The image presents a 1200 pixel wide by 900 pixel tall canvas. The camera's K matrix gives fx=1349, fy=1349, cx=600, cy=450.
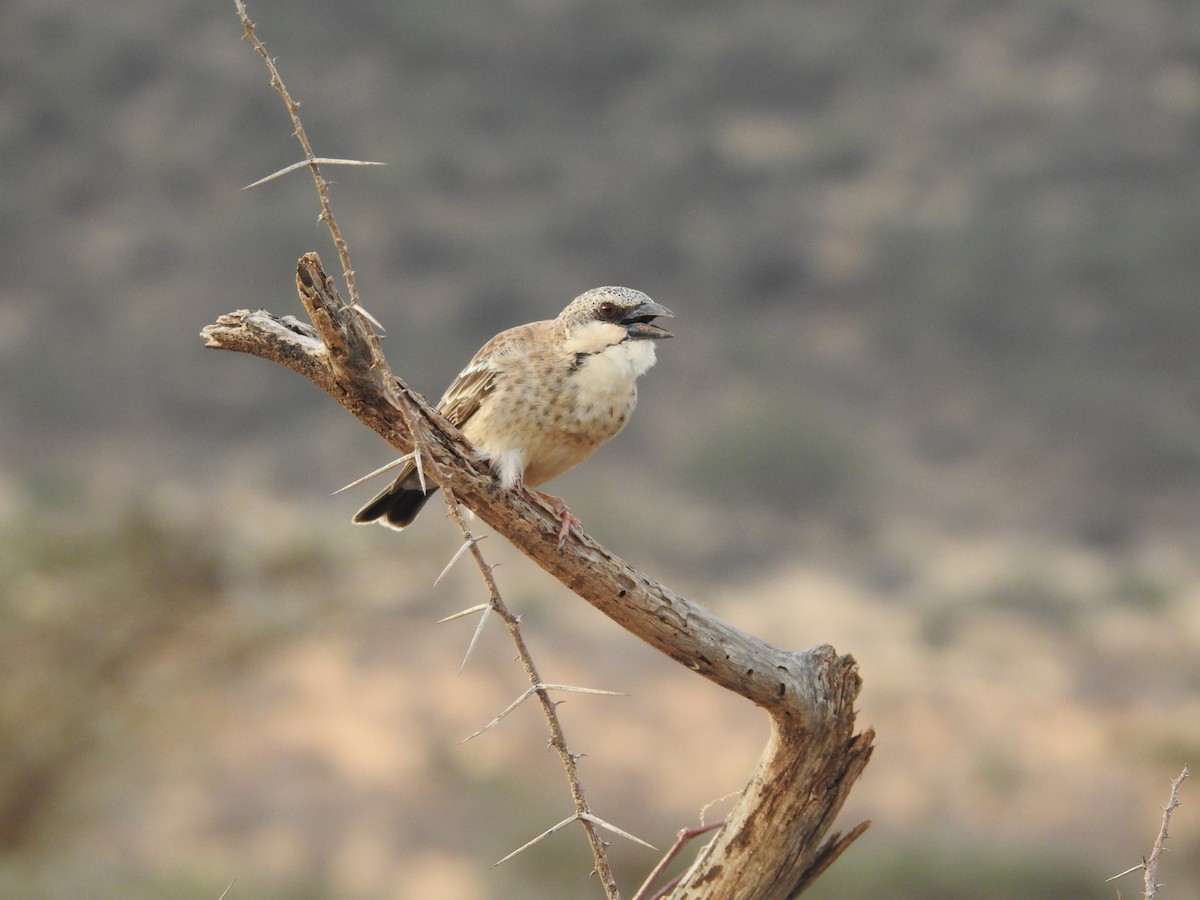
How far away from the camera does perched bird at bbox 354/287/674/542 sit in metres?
3.82

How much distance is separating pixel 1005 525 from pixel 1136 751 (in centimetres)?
592

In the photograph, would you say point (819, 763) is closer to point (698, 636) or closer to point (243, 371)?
point (698, 636)

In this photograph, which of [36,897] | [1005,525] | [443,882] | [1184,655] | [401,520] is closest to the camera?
[401,520]

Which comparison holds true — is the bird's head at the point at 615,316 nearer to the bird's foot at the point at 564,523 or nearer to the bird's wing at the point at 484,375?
the bird's wing at the point at 484,375

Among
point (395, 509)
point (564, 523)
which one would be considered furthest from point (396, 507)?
point (564, 523)

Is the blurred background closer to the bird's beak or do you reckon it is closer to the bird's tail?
the bird's tail

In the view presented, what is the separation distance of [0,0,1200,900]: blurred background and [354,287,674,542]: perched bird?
6.39m

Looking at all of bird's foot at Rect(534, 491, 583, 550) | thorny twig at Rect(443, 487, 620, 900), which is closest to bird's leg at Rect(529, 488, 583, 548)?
bird's foot at Rect(534, 491, 583, 550)

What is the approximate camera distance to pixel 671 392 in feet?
65.5

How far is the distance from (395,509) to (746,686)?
5.14ft

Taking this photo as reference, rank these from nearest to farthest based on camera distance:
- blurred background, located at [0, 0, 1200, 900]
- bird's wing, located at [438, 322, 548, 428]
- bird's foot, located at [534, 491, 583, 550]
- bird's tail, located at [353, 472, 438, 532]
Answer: bird's foot, located at [534, 491, 583, 550] → bird's wing, located at [438, 322, 548, 428] → bird's tail, located at [353, 472, 438, 532] → blurred background, located at [0, 0, 1200, 900]

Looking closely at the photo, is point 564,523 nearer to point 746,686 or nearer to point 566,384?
point 746,686

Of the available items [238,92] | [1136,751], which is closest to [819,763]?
[1136,751]

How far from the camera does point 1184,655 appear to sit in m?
14.8
